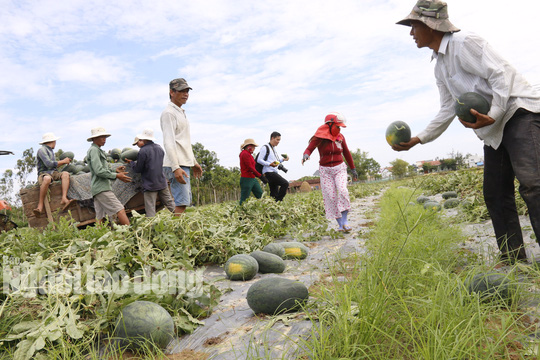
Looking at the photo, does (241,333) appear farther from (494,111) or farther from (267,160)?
(267,160)

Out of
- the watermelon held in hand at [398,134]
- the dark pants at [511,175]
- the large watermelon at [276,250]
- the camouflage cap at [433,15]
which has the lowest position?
the large watermelon at [276,250]

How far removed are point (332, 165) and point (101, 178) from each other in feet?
13.5

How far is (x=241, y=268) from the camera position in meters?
3.67

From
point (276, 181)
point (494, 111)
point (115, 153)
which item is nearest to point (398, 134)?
point (494, 111)

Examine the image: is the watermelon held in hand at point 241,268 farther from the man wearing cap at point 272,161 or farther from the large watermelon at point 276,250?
the man wearing cap at point 272,161

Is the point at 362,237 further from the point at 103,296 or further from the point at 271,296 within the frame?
the point at 103,296

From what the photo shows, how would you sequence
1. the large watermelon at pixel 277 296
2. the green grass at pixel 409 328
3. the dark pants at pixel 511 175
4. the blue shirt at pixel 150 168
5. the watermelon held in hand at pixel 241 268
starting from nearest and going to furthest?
the green grass at pixel 409 328 → the large watermelon at pixel 277 296 → the dark pants at pixel 511 175 → the watermelon held in hand at pixel 241 268 → the blue shirt at pixel 150 168

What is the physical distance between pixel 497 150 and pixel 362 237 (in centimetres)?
291

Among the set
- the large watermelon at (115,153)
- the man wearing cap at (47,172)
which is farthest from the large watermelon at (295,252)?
the large watermelon at (115,153)

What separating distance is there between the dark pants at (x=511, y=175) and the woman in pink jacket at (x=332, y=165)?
11.0 ft

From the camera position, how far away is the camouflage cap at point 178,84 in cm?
570

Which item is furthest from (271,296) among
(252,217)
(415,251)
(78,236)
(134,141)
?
(134,141)

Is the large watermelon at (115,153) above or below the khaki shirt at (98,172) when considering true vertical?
above

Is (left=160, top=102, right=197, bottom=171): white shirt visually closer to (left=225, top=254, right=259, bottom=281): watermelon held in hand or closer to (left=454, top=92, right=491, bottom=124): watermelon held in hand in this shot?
(left=225, top=254, right=259, bottom=281): watermelon held in hand
